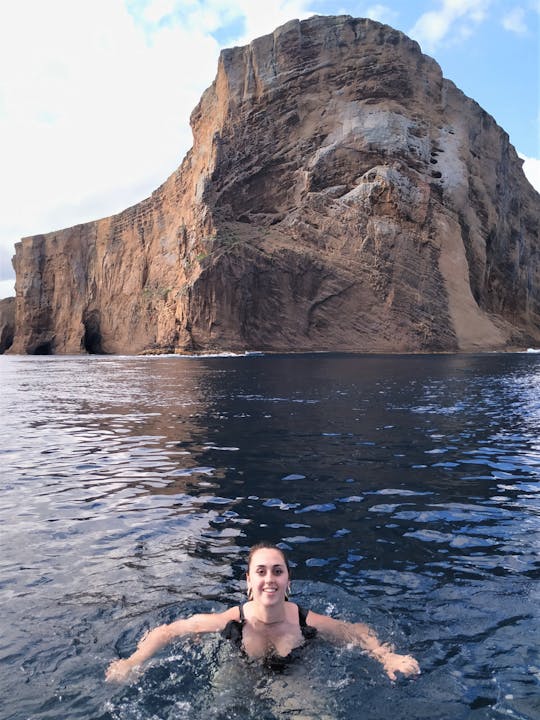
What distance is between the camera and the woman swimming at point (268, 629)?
4586mm

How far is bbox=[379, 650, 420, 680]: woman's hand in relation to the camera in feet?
15.0

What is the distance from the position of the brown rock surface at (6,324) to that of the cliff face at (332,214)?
38.4 m

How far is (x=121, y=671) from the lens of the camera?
4551 mm

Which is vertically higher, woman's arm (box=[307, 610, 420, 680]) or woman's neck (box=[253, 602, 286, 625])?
woman's neck (box=[253, 602, 286, 625])

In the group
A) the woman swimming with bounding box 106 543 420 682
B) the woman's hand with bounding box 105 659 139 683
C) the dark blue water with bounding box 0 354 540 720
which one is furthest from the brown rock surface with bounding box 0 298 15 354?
the woman's hand with bounding box 105 659 139 683

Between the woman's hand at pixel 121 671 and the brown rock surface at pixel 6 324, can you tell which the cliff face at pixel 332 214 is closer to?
the brown rock surface at pixel 6 324

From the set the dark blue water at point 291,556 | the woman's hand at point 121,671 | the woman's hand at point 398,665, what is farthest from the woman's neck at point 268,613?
the woman's hand at point 121,671

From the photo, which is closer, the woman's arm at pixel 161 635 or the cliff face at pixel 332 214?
the woman's arm at pixel 161 635

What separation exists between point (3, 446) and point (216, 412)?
782 centimetres

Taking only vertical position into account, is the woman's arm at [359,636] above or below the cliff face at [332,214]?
below

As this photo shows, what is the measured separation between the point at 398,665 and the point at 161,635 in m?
2.06

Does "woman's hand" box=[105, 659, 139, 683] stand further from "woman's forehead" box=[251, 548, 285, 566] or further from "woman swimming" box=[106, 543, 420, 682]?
"woman's forehead" box=[251, 548, 285, 566]

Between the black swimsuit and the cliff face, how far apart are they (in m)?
66.8

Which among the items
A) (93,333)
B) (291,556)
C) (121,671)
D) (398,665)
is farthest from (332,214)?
(121,671)
